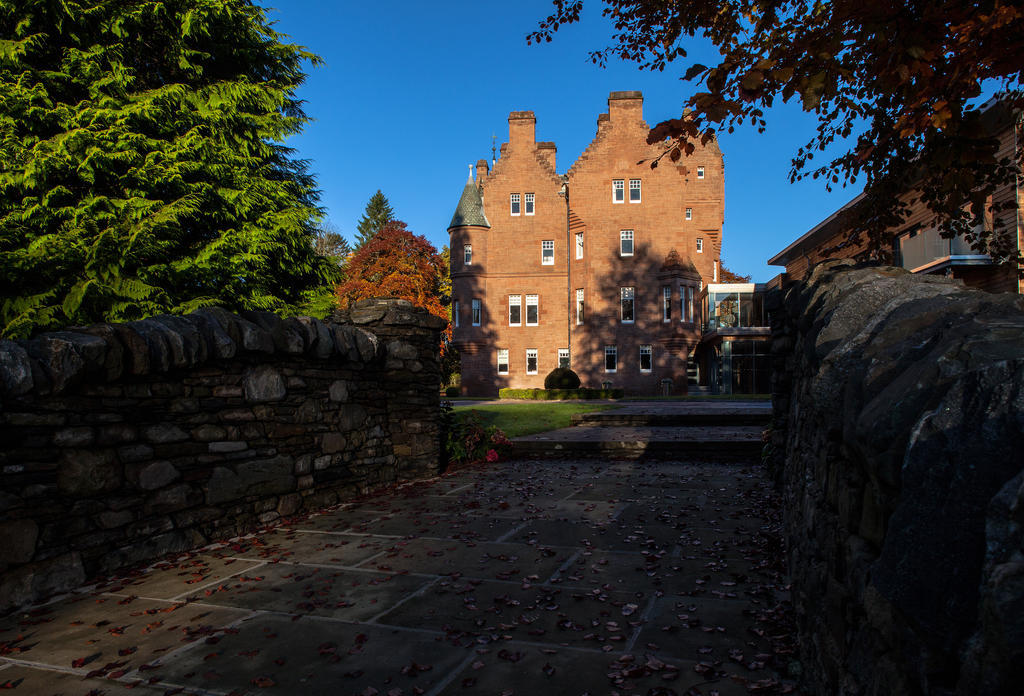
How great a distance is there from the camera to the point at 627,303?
36094mm

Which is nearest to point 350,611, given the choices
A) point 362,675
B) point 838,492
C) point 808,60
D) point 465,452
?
point 362,675

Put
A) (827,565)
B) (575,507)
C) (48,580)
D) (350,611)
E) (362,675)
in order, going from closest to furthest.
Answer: (827,565) → (362,675) → (350,611) → (48,580) → (575,507)

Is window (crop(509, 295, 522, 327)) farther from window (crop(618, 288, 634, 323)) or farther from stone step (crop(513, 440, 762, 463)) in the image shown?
stone step (crop(513, 440, 762, 463))

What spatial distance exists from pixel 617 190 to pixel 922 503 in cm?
3650

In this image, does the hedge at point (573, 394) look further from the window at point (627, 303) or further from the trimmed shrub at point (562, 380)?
the window at point (627, 303)

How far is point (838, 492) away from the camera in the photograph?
232cm

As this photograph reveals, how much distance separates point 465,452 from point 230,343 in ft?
18.2

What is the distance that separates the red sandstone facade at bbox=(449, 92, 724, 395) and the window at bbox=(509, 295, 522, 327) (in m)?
0.07

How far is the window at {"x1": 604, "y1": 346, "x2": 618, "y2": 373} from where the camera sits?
119 feet

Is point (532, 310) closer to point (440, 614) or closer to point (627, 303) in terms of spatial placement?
point (627, 303)

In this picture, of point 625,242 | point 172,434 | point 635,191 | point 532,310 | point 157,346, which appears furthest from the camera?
point 532,310

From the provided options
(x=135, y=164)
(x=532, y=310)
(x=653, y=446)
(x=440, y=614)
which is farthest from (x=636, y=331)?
(x=440, y=614)

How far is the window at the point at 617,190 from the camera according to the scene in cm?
3591

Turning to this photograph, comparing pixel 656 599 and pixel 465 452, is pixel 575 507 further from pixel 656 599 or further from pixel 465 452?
pixel 465 452
